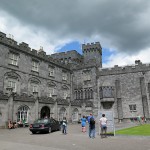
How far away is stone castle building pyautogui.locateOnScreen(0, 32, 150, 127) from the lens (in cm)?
2667

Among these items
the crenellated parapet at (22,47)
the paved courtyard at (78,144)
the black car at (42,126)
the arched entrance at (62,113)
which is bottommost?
the paved courtyard at (78,144)

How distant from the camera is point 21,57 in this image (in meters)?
29.9

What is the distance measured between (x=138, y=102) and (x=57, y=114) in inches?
620

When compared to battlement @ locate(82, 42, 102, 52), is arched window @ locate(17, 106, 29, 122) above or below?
below

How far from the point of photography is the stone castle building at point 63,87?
1050 inches

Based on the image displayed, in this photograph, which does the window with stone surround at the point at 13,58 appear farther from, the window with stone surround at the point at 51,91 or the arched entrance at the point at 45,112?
the window with stone surround at the point at 51,91

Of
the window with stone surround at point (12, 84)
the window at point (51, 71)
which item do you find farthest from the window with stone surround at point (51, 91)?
the window with stone surround at point (12, 84)

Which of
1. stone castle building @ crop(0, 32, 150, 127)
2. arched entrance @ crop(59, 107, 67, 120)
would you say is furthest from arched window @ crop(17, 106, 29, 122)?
arched entrance @ crop(59, 107, 67, 120)

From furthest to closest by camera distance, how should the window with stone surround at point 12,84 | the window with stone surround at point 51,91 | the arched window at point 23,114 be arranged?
the window with stone surround at point 51,91, the window with stone surround at point 12,84, the arched window at point 23,114

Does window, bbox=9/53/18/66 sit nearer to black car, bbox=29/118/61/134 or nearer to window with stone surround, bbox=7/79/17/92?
window with stone surround, bbox=7/79/17/92

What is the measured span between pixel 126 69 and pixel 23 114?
73.3 feet

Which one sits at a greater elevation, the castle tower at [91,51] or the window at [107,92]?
the castle tower at [91,51]

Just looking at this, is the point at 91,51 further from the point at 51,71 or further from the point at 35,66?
the point at 35,66

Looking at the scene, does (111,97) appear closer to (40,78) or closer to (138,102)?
(138,102)
